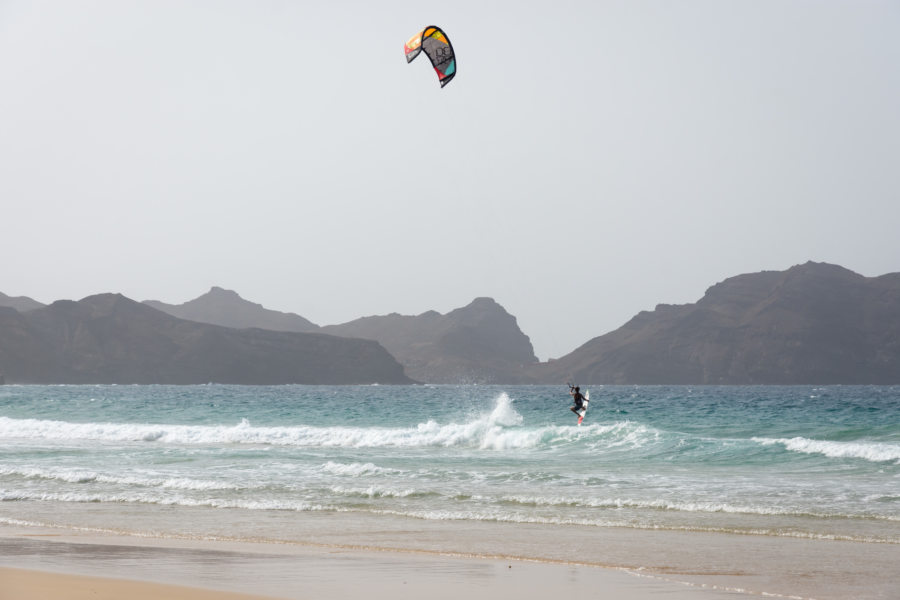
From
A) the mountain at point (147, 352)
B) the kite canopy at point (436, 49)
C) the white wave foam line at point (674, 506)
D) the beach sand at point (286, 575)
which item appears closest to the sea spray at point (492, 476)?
the white wave foam line at point (674, 506)

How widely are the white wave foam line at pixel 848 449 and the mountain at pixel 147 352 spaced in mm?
159646

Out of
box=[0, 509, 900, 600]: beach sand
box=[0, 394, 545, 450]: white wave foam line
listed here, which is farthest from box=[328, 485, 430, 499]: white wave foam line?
box=[0, 394, 545, 450]: white wave foam line

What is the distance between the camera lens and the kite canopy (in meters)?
19.1

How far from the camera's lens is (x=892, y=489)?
16.1 m

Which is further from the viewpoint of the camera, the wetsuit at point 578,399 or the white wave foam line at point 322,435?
the white wave foam line at point 322,435

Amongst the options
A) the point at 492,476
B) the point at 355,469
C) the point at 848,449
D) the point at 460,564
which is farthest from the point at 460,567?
the point at 848,449

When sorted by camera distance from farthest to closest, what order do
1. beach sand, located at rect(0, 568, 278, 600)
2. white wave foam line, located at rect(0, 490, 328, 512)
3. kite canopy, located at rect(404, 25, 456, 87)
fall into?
kite canopy, located at rect(404, 25, 456, 87)
white wave foam line, located at rect(0, 490, 328, 512)
beach sand, located at rect(0, 568, 278, 600)

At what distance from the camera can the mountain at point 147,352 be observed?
172 m

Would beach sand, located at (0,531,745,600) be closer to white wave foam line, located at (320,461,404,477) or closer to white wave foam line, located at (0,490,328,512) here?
white wave foam line, located at (0,490,328,512)

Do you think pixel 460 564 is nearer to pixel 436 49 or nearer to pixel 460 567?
pixel 460 567

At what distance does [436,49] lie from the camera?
64.1 ft

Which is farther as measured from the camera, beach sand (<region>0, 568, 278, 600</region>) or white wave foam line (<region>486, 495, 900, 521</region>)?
white wave foam line (<region>486, 495, 900, 521</region>)

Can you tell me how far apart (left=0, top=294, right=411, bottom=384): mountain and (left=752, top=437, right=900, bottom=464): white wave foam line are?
524ft

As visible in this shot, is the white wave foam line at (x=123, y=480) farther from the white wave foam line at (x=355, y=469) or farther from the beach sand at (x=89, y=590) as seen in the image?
the beach sand at (x=89, y=590)
